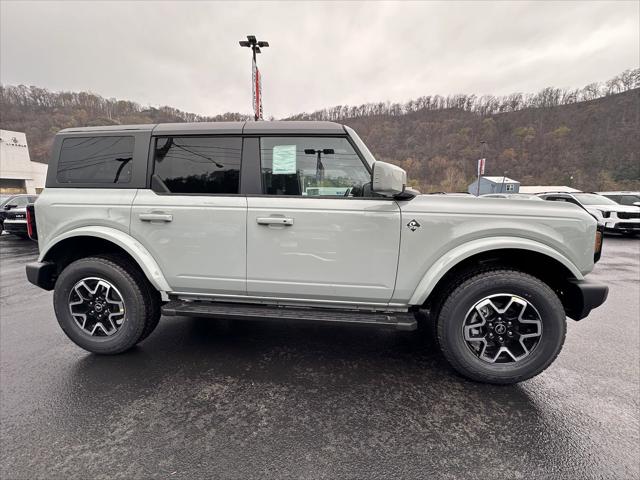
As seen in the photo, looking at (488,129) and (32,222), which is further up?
(488,129)

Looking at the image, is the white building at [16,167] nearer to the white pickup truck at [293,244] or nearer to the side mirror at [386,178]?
the white pickup truck at [293,244]

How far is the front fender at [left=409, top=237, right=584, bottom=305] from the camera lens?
241 centimetres

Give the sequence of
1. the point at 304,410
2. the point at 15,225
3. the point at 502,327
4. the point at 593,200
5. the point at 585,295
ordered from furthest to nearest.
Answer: the point at 593,200
the point at 15,225
the point at 502,327
the point at 585,295
the point at 304,410

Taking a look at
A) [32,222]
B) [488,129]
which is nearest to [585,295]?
[32,222]

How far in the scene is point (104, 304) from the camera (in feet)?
9.61

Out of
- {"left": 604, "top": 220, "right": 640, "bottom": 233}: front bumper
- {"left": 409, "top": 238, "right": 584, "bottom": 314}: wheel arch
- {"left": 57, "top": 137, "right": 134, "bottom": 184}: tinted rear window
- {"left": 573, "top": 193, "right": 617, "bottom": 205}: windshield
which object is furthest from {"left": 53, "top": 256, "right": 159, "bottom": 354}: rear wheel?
{"left": 573, "top": 193, "right": 617, "bottom": 205}: windshield

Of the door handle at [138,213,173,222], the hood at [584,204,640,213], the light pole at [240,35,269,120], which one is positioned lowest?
the door handle at [138,213,173,222]

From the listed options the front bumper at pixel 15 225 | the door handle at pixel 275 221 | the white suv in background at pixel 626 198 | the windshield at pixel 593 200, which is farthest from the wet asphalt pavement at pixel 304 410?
the white suv in background at pixel 626 198

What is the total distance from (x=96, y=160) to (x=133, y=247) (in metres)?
0.95

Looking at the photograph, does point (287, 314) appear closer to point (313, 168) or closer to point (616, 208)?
point (313, 168)

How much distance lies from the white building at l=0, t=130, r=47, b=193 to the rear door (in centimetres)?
5677

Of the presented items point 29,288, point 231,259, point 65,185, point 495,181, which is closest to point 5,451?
point 231,259

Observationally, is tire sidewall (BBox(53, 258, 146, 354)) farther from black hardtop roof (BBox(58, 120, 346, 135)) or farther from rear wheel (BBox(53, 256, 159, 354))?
black hardtop roof (BBox(58, 120, 346, 135))

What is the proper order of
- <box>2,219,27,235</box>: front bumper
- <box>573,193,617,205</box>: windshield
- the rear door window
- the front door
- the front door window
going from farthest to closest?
1. <box>573,193,617,205</box>: windshield
2. <box>2,219,27,235</box>: front bumper
3. the rear door window
4. the front door window
5. the front door
